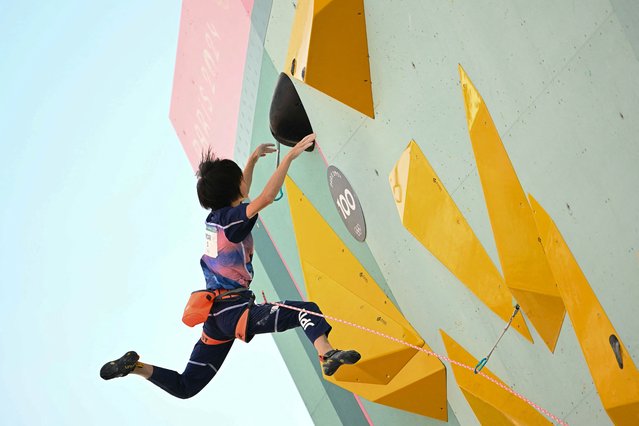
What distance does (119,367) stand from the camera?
3.10m

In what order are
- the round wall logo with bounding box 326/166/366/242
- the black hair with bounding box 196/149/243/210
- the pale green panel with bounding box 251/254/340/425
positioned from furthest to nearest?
1. the pale green panel with bounding box 251/254/340/425
2. the round wall logo with bounding box 326/166/366/242
3. the black hair with bounding box 196/149/243/210

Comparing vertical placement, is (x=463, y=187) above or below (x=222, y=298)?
below

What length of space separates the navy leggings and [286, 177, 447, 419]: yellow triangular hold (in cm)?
38

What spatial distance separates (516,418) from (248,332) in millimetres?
919

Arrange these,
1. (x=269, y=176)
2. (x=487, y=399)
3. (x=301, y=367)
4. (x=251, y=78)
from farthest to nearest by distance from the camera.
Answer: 1. (x=301, y=367)
2. (x=269, y=176)
3. (x=251, y=78)
4. (x=487, y=399)

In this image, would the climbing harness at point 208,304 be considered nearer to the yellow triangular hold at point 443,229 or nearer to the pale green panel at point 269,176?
the yellow triangular hold at point 443,229

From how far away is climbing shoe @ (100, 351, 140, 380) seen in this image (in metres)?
3.10

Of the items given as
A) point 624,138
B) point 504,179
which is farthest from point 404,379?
point 624,138

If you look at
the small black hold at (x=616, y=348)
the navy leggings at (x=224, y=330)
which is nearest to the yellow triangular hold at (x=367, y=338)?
the navy leggings at (x=224, y=330)

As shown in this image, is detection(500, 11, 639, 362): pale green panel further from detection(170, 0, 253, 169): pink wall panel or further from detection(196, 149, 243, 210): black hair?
detection(170, 0, 253, 169): pink wall panel

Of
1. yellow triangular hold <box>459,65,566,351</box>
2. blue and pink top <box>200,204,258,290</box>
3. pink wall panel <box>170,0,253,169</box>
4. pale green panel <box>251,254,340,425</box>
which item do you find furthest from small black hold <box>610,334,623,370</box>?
pale green panel <box>251,254,340,425</box>

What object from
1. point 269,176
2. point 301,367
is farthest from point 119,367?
point 301,367

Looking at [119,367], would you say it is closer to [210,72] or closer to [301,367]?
[210,72]

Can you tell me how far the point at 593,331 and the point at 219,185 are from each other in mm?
1437
